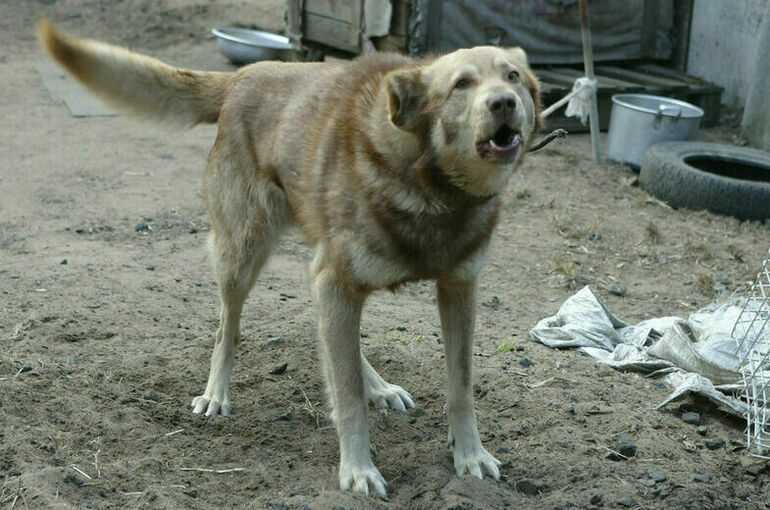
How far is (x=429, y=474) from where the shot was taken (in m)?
3.88

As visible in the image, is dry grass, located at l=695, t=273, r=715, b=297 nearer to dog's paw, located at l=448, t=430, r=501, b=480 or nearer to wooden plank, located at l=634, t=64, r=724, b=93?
dog's paw, located at l=448, t=430, r=501, b=480

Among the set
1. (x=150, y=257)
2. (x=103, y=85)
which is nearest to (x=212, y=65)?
(x=150, y=257)

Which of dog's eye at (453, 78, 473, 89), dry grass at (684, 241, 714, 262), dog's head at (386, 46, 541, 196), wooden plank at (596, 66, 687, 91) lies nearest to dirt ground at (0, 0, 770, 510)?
dry grass at (684, 241, 714, 262)

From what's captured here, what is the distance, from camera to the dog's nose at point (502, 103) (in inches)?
132

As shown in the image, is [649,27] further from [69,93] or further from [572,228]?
[69,93]

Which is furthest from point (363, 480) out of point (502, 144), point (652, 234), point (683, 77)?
point (683, 77)

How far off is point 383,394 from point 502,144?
151cm

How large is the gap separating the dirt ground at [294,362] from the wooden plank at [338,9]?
7.92 ft

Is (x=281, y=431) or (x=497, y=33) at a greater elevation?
(x=497, y=33)

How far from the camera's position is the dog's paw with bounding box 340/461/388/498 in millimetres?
3738

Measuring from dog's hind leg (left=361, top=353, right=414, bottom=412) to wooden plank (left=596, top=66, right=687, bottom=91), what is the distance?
5.84 m

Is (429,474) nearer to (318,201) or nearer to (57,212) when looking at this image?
(318,201)

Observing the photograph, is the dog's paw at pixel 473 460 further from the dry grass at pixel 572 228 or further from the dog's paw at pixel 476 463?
the dry grass at pixel 572 228

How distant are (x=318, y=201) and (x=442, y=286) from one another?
0.56m
